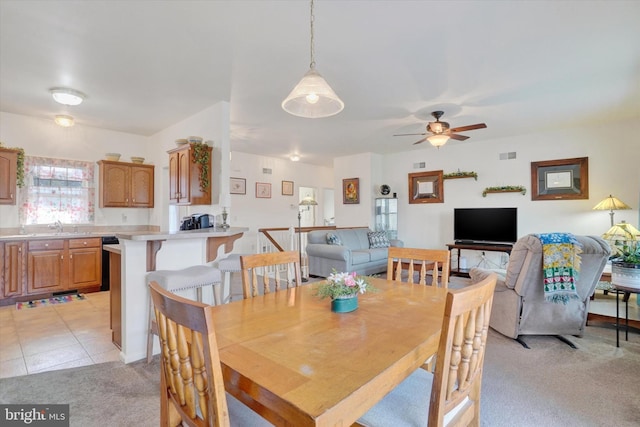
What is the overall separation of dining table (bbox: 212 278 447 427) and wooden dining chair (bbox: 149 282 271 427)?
0.29 ft

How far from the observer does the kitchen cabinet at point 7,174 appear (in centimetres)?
417

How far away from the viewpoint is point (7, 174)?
421 cm

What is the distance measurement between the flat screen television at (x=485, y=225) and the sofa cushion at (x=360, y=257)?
2041 mm

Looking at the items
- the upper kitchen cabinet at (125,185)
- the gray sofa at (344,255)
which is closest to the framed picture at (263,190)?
the gray sofa at (344,255)

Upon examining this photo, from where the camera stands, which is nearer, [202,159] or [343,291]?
[343,291]

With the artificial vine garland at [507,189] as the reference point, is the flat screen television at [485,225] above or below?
below

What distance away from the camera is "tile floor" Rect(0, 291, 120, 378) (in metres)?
2.56

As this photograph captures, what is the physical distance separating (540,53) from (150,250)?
12.9 ft

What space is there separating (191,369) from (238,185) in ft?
21.4

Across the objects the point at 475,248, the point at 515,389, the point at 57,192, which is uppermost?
the point at 57,192

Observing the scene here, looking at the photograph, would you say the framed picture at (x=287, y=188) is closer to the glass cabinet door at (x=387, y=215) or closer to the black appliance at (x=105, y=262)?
the glass cabinet door at (x=387, y=215)

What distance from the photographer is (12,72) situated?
124 inches

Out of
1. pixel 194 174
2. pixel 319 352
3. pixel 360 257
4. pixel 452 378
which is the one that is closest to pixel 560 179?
pixel 360 257

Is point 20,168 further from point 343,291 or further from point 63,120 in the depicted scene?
point 343,291
